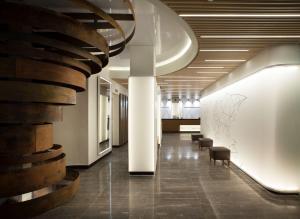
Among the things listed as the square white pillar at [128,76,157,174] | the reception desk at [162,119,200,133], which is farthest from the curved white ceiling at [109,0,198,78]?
the reception desk at [162,119,200,133]

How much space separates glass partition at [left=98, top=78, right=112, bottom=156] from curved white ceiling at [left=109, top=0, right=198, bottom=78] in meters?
1.15

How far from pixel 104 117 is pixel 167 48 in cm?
419

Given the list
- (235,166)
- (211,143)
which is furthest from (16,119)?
(211,143)

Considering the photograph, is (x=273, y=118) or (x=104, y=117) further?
(x=104, y=117)

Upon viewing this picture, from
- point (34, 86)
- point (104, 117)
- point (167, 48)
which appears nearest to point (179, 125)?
point (104, 117)

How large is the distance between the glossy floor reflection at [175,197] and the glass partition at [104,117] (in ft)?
9.10

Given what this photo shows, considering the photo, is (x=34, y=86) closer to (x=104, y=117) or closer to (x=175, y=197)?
(x=175, y=197)

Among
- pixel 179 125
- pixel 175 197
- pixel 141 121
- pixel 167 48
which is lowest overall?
pixel 175 197

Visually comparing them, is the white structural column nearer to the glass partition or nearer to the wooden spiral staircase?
the wooden spiral staircase

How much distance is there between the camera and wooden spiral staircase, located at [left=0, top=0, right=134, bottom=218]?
3582mm

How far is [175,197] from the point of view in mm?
5184

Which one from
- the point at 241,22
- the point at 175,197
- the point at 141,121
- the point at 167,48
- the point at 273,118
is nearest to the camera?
the point at 241,22

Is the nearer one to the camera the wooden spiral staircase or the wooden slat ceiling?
the wooden slat ceiling

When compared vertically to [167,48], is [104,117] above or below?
below
